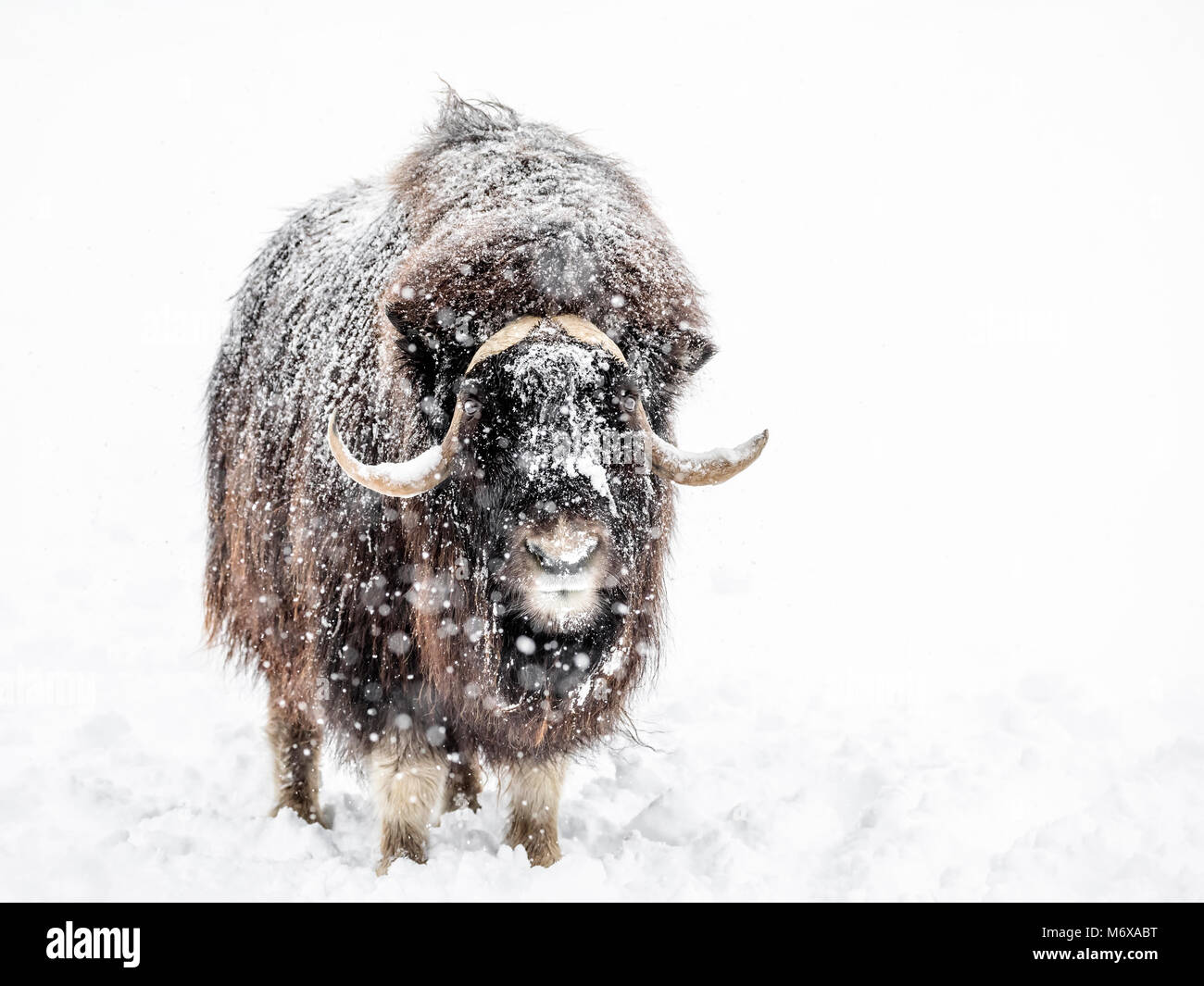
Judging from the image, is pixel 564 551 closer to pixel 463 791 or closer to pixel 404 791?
pixel 404 791

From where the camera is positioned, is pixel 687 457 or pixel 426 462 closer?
pixel 426 462

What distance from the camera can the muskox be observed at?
225 cm

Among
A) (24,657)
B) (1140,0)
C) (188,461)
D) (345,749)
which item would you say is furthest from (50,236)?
(1140,0)

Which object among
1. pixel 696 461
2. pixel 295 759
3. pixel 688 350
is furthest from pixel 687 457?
pixel 295 759

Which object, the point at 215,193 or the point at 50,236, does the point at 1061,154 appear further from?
the point at 50,236

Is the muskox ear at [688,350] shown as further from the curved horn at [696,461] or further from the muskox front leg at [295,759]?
the muskox front leg at [295,759]

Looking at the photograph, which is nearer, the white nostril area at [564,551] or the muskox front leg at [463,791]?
the white nostril area at [564,551]

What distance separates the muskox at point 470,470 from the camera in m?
2.25

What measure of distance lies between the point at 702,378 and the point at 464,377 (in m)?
0.93

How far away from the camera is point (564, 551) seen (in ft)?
7.04

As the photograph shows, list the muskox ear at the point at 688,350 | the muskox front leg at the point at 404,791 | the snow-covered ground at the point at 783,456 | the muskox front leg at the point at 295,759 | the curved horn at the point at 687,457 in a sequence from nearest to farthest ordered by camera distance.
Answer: the curved horn at the point at 687,457 → the muskox ear at the point at 688,350 → the muskox front leg at the point at 404,791 → the snow-covered ground at the point at 783,456 → the muskox front leg at the point at 295,759

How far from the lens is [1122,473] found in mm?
8367

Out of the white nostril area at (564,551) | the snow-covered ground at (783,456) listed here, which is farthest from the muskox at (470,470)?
the snow-covered ground at (783,456)

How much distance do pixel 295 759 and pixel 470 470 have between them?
1.85 metres
